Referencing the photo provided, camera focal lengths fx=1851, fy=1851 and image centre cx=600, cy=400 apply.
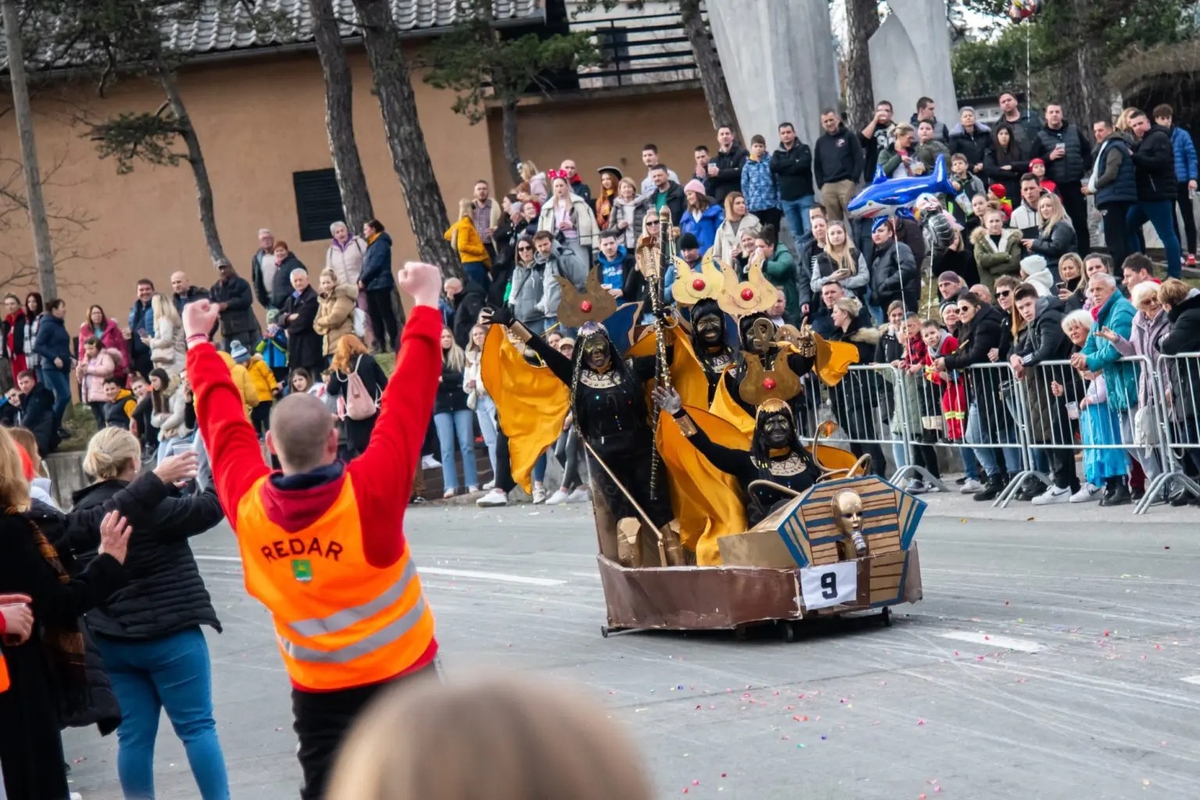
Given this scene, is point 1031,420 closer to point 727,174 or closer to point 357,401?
point 727,174

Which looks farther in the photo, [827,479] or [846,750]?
[827,479]

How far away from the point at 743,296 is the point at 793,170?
8.97 metres

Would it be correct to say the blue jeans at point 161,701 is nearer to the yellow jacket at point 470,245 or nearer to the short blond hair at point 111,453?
the short blond hair at point 111,453

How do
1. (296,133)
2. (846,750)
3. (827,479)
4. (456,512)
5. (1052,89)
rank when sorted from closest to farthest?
1. (846,750)
2. (827,479)
3. (456,512)
4. (296,133)
5. (1052,89)

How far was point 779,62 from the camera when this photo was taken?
79.8ft

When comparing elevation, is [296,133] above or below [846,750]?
above

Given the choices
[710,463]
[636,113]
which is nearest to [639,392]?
[710,463]

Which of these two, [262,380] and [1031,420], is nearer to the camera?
[1031,420]

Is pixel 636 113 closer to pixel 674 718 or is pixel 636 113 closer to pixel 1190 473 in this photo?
pixel 1190 473

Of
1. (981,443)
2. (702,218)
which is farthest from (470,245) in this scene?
(981,443)

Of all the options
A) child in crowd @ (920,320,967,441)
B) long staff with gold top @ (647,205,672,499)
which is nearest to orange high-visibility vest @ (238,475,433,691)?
long staff with gold top @ (647,205,672,499)

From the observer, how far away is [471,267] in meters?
24.5

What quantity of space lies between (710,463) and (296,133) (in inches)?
1010

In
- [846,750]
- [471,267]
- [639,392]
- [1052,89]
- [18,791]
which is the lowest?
[846,750]
